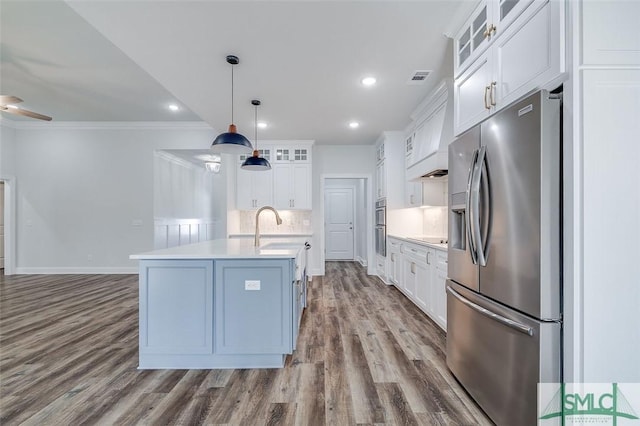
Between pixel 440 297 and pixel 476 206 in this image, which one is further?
pixel 440 297

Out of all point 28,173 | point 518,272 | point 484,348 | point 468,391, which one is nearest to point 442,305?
point 468,391

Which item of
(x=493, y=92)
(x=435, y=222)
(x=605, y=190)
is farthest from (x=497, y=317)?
(x=435, y=222)

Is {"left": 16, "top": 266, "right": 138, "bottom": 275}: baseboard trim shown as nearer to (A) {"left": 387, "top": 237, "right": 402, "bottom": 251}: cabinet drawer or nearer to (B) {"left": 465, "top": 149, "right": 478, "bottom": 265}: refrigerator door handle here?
(A) {"left": 387, "top": 237, "right": 402, "bottom": 251}: cabinet drawer

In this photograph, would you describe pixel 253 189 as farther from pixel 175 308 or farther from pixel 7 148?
pixel 7 148

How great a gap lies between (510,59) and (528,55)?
0.48 ft

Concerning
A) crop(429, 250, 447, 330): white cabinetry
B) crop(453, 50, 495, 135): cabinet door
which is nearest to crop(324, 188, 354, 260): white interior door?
crop(429, 250, 447, 330): white cabinetry

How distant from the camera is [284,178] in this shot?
5.70 m

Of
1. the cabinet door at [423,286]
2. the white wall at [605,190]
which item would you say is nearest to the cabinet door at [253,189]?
the cabinet door at [423,286]

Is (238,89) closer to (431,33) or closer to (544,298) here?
(431,33)

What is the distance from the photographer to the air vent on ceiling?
9.68 feet

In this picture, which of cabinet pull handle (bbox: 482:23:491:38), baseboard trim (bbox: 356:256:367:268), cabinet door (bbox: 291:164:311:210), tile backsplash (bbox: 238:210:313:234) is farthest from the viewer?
baseboard trim (bbox: 356:256:367:268)

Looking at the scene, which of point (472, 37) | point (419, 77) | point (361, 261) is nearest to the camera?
point (472, 37)

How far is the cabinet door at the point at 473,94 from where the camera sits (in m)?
1.82

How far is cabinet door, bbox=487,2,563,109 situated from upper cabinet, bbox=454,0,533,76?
0.07 m
